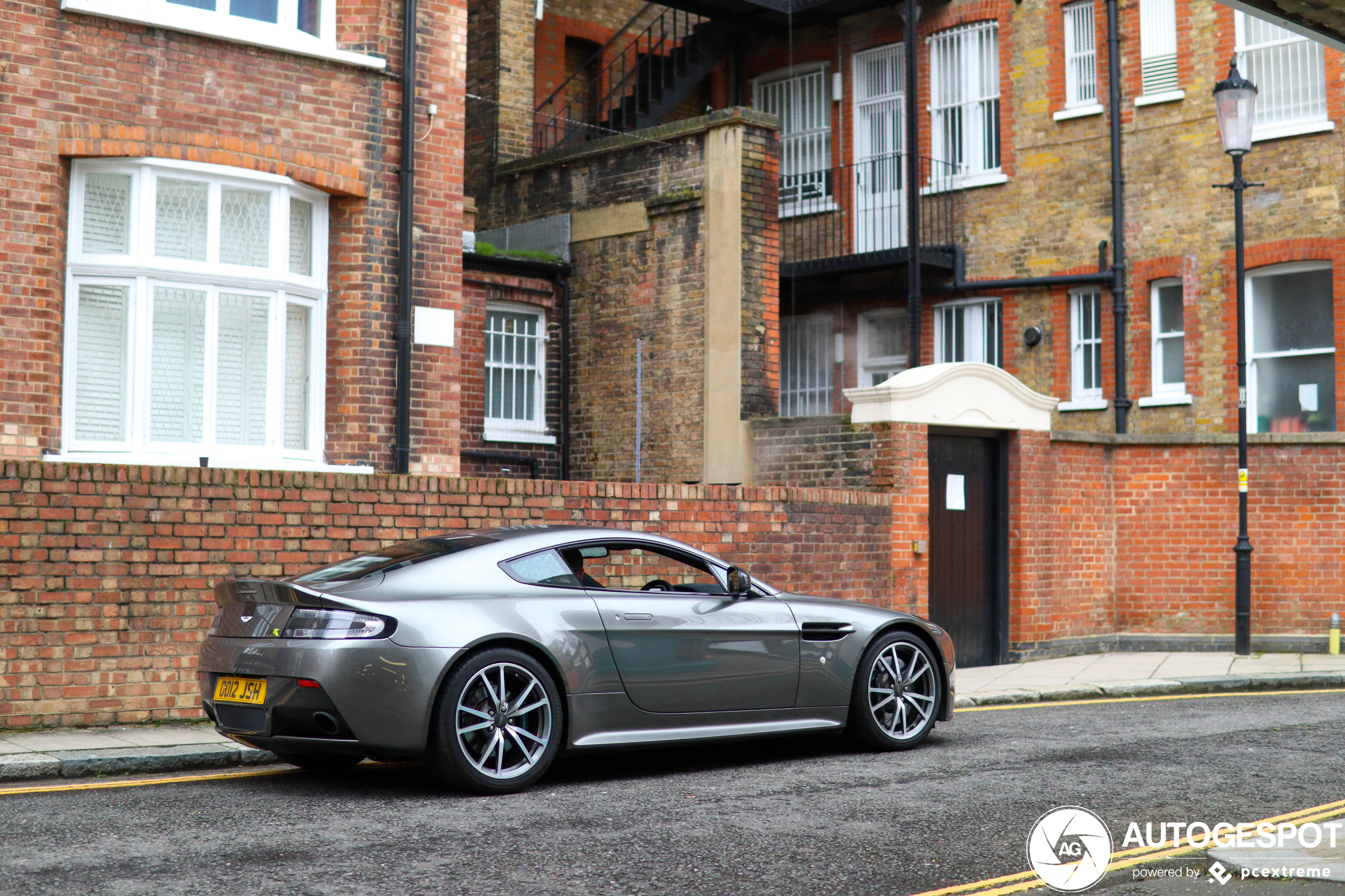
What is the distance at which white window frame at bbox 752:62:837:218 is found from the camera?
21625 millimetres

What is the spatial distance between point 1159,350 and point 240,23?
12811 millimetres

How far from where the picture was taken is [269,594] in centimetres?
696

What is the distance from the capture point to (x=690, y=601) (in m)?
7.86

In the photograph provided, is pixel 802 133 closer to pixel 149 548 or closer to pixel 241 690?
pixel 149 548

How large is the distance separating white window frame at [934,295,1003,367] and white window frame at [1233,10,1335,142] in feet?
14.1

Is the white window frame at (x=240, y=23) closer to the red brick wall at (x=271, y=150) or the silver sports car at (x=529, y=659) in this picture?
the red brick wall at (x=271, y=150)

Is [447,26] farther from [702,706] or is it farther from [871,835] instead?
[871,835]

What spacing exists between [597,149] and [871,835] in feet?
41.9

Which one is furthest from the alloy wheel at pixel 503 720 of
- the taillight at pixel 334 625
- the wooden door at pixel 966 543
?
the wooden door at pixel 966 543

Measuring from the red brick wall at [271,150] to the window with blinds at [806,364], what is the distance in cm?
953

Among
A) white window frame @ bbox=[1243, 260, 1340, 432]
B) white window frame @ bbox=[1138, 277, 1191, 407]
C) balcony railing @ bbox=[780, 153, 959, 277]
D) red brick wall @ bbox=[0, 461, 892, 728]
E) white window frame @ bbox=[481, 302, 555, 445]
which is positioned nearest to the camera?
red brick wall @ bbox=[0, 461, 892, 728]

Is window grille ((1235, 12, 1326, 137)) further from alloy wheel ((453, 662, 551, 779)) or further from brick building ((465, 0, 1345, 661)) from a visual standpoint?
alloy wheel ((453, 662, 551, 779))

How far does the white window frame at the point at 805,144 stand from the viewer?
851 inches

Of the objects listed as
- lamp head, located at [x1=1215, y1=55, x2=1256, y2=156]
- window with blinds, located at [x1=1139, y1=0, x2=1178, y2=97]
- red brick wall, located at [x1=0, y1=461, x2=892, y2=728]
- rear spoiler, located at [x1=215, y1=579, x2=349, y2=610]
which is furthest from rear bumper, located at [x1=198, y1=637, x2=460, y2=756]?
window with blinds, located at [x1=1139, y1=0, x2=1178, y2=97]
